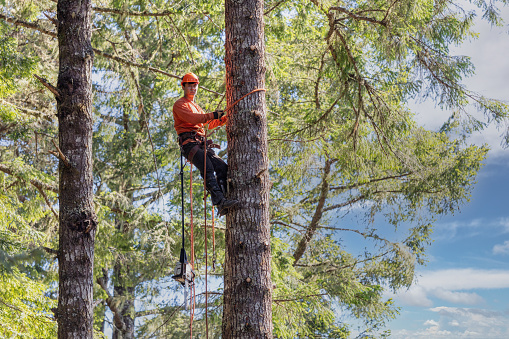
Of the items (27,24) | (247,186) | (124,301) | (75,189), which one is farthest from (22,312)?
(124,301)

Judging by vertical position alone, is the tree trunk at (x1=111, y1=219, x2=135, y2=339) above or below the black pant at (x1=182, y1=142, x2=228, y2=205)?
above

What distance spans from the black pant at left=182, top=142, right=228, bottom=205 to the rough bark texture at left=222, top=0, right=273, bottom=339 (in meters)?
0.41

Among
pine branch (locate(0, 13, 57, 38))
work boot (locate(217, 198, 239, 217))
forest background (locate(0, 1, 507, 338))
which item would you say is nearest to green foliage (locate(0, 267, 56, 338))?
forest background (locate(0, 1, 507, 338))

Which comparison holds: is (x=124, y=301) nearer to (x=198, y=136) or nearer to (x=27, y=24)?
(x=27, y=24)

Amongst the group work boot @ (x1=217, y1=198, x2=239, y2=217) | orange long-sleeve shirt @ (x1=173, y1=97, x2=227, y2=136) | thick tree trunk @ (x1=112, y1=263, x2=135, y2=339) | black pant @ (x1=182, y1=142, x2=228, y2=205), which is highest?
thick tree trunk @ (x1=112, y1=263, x2=135, y2=339)

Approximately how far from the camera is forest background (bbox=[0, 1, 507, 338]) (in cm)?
748

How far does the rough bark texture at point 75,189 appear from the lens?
574cm

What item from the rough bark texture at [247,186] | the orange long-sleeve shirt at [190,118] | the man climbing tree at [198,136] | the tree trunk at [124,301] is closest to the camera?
the rough bark texture at [247,186]

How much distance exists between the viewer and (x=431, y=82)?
771 cm

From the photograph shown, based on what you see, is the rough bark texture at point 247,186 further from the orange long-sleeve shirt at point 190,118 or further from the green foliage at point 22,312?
the green foliage at point 22,312

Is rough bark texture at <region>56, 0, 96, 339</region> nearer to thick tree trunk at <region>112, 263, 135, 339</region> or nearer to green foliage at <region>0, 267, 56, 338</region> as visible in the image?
green foliage at <region>0, 267, 56, 338</region>

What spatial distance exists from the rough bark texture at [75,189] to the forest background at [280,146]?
1.52 m

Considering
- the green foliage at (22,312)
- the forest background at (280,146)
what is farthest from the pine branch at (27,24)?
the green foliage at (22,312)

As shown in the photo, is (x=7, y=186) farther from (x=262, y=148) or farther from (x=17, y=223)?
(x=262, y=148)
